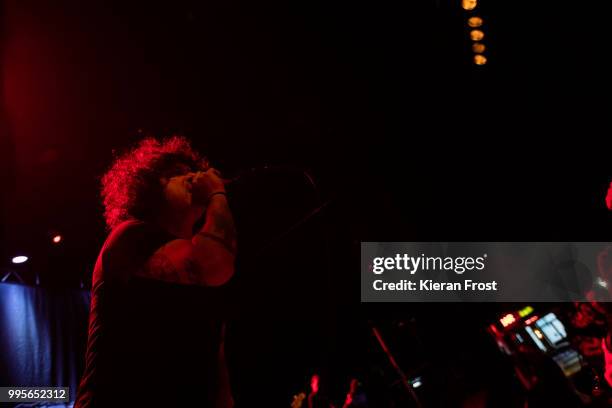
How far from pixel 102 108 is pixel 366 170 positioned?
2.49 metres

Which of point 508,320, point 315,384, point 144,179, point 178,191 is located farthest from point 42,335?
point 508,320

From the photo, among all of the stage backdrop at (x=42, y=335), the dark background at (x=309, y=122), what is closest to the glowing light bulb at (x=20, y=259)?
the dark background at (x=309, y=122)

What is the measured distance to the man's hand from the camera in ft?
5.06

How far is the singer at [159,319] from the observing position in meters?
1.22

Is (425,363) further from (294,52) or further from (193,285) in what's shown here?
(193,285)

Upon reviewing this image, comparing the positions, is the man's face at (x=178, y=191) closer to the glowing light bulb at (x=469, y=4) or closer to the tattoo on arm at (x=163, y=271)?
the tattoo on arm at (x=163, y=271)

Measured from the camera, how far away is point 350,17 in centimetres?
346

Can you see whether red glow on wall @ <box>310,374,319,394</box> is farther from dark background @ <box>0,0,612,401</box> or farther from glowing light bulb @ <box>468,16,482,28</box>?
glowing light bulb @ <box>468,16,482,28</box>

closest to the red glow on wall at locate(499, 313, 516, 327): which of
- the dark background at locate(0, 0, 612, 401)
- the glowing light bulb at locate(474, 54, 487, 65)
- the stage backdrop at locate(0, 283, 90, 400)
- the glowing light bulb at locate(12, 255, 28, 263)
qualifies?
the dark background at locate(0, 0, 612, 401)

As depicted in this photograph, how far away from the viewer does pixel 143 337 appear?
4.09ft

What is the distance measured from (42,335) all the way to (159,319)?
4.30m

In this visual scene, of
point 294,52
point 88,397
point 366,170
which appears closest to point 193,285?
point 88,397

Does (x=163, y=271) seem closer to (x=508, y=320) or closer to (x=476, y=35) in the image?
(x=476, y=35)

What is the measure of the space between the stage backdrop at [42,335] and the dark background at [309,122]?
25 cm
